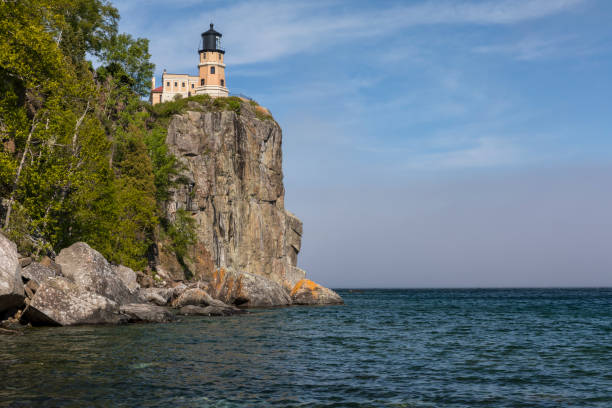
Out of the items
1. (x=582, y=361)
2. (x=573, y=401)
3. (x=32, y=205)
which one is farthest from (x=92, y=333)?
(x=582, y=361)

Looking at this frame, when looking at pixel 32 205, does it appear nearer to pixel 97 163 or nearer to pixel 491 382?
pixel 97 163

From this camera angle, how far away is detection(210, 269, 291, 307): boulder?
4831 centimetres

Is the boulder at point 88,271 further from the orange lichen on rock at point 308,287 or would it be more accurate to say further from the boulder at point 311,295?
the orange lichen on rock at point 308,287

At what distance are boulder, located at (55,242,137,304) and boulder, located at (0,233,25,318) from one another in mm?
5302

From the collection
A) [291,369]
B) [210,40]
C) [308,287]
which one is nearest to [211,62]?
[210,40]

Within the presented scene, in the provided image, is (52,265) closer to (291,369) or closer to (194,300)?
(194,300)

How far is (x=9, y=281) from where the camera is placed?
842 inches

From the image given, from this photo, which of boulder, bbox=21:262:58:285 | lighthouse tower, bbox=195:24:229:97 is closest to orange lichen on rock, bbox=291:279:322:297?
boulder, bbox=21:262:58:285

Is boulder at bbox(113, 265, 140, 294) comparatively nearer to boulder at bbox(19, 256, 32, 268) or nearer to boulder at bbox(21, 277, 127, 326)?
boulder at bbox(19, 256, 32, 268)

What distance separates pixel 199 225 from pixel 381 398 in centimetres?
6693

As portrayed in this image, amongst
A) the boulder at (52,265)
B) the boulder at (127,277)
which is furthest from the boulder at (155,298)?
the boulder at (52,265)

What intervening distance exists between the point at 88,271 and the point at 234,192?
57.2 metres

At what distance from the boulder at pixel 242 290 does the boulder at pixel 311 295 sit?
628 centimetres

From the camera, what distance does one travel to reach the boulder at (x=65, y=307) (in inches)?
917
